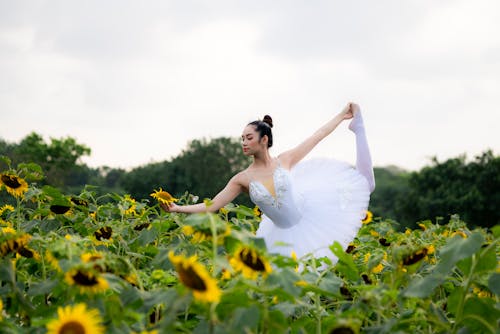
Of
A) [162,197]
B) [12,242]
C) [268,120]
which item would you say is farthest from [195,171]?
[12,242]

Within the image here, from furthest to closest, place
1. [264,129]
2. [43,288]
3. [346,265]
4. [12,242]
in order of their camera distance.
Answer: [264,129] < [346,265] < [12,242] < [43,288]

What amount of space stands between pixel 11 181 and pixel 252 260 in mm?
1975

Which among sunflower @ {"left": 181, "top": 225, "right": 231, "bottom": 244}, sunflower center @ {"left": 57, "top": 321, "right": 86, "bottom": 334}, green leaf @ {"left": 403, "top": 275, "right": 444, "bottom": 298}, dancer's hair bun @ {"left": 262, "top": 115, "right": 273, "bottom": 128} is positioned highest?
dancer's hair bun @ {"left": 262, "top": 115, "right": 273, "bottom": 128}

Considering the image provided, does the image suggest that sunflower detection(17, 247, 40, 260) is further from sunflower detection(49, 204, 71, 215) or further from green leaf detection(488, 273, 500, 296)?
green leaf detection(488, 273, 500, 296)

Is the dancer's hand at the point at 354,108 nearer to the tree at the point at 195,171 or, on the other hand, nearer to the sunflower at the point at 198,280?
the sunflower at the point at 198,280

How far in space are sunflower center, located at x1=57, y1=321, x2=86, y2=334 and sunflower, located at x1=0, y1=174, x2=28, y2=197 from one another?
191cm

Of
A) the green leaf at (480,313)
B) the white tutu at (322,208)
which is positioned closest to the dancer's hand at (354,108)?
the white tutu at (322,208)

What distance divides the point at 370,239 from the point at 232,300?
3230mm

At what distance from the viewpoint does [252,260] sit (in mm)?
1610

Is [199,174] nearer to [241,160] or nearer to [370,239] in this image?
[241,160]

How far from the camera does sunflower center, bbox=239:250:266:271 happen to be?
5.26ft

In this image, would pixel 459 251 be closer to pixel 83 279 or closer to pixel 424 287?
pixel 424 287

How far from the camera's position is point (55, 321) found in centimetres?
141

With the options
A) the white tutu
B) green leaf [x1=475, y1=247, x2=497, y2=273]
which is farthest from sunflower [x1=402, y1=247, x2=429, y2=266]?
the white tutu
